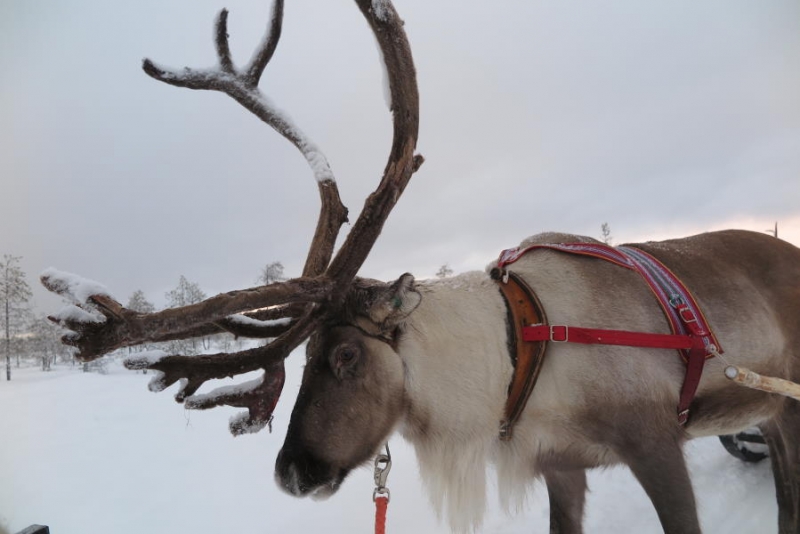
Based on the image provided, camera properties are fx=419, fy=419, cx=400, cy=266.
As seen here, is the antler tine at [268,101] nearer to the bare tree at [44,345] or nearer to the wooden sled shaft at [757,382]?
the wooden sled shaft at [757,382]

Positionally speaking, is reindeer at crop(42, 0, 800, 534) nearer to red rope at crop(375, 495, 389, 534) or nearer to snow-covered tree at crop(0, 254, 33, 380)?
red rope at crop(375, 495, 389, 534)

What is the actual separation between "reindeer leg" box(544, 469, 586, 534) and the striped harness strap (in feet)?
2.75

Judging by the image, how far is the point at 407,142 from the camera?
7.02 ft

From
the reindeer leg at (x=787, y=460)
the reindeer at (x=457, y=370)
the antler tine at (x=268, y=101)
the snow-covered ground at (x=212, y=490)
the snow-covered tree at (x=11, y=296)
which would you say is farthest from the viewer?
the snow-covered tree at (x=11, y=296)

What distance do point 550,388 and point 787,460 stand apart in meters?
2.30

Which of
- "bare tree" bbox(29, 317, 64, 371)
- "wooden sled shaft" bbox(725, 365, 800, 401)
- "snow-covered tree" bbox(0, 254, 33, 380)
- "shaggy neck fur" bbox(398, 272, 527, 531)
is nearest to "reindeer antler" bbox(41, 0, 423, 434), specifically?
"shaggy neck fur" bbox(398, 272, 527, 531)

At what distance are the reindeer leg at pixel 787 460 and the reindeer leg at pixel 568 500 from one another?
1344 mm

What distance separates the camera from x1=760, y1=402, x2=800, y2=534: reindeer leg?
8.81 ft

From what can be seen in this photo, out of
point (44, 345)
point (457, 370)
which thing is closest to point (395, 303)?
point (457, 370)

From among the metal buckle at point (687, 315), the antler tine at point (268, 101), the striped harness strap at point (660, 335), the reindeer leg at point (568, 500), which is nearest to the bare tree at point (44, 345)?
the antler tine at point (268, 101)

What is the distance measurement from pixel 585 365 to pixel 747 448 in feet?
12.4

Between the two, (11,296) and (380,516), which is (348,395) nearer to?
(380,516)

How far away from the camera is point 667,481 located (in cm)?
184

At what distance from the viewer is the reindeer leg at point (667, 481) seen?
184 centimetres
